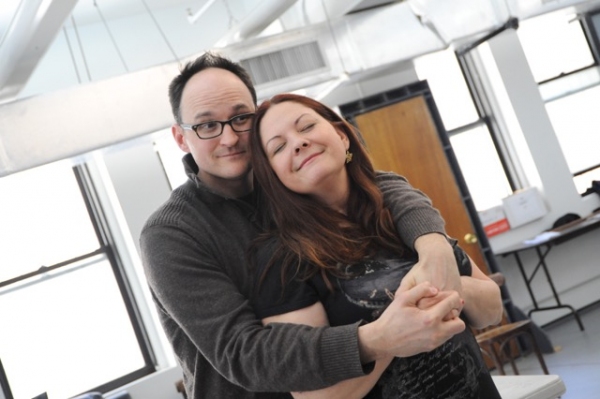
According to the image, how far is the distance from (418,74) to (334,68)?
2.30 m

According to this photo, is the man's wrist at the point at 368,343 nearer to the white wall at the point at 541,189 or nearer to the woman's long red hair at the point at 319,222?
the woman's long red hair at the point at 319,222

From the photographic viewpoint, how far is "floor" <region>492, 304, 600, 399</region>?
5.83 m

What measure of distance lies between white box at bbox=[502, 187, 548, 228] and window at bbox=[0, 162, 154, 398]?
3.66 metres

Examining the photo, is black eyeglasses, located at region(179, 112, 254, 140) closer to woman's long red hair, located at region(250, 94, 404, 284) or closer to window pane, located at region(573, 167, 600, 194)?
woman's long red hair, located at region(250, 94, 404, 284)

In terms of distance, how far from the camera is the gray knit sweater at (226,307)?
49.3 inches

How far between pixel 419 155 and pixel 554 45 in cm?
272

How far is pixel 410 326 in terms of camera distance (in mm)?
1214

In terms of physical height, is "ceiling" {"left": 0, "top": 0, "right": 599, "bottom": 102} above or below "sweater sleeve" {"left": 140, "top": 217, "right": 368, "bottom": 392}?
above

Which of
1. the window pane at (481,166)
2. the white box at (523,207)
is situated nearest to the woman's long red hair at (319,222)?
the white box at (523,207)

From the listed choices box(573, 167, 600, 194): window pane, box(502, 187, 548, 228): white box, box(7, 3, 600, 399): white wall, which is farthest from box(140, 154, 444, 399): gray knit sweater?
box(573, 167, 600, 194): window pane

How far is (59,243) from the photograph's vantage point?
7.03 m

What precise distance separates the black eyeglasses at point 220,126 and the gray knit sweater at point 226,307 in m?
0.08

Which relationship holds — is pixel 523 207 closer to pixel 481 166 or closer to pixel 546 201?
pixel 546 201

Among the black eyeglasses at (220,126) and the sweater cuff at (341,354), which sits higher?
the black eyeglasses at (220,126)
